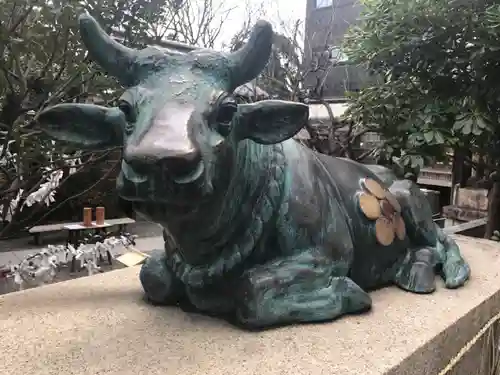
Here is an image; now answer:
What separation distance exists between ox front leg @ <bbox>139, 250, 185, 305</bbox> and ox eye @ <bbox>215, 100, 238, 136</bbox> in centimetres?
60

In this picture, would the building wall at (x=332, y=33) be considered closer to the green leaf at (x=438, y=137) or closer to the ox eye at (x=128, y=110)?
the green leaf at (x=438, y=137)

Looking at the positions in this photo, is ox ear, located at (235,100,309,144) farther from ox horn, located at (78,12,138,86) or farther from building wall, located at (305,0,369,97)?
building wall, located at (305,0,369,97)

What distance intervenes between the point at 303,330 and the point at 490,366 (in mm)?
1044

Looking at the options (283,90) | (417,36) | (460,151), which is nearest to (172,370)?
(417,36)

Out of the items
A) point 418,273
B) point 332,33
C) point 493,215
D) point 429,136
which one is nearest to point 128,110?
point 418,273

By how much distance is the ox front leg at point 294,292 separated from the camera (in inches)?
52.2

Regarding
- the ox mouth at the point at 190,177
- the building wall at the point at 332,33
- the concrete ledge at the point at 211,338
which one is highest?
the building wall at the point at 332,33

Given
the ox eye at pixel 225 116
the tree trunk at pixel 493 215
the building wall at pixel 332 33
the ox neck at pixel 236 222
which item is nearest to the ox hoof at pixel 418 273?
the ox neck at pixel 236 222

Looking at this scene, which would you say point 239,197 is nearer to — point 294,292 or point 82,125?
point 294,292

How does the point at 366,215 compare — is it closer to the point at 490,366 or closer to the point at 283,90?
the point at 490,366

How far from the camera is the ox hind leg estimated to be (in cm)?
175

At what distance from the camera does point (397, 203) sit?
1818 mm

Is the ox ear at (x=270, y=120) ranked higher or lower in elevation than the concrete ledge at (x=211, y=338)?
higher

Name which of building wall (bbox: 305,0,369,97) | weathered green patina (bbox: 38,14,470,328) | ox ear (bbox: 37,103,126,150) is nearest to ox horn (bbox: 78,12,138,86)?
weathered green patina (bbox: 38,14,470,328)
